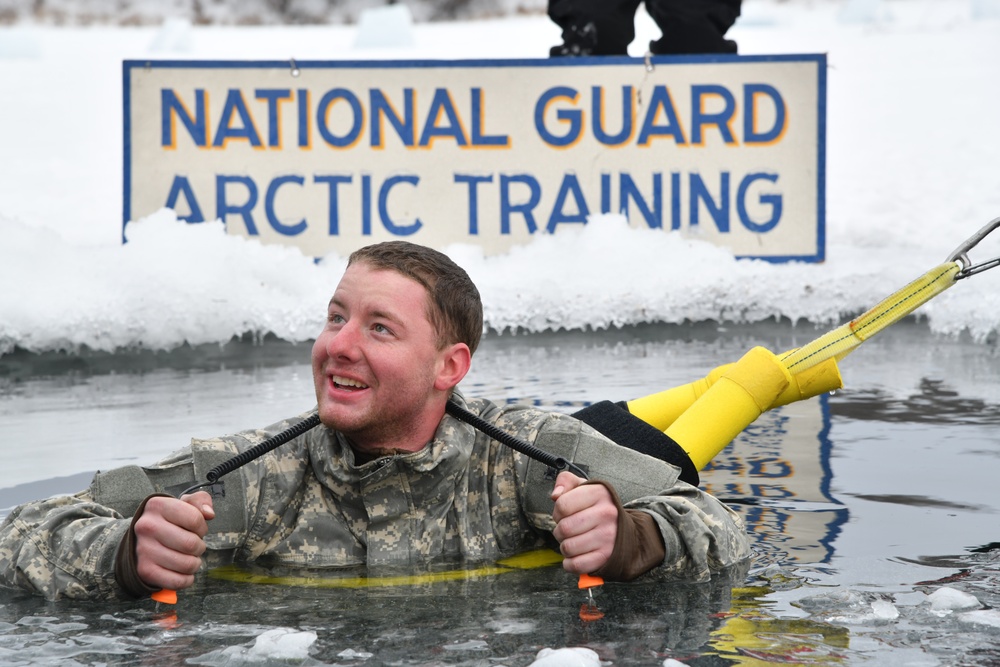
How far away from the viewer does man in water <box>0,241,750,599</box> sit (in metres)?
2.85

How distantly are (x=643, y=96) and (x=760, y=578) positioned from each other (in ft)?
17.0

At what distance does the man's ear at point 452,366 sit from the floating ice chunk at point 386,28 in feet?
53.3

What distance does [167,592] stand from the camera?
2721 millimetres

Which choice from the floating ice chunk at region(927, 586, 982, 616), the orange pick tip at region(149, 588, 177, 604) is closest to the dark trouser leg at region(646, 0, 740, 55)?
the floating ice chunk at region(927, 586, 982, 616)

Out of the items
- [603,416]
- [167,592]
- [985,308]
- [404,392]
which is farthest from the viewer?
[985,308]

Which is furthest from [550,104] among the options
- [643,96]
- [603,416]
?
[603,416]

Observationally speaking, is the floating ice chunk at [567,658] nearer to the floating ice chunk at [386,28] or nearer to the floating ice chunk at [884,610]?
the floating ice chunk at [884,610]

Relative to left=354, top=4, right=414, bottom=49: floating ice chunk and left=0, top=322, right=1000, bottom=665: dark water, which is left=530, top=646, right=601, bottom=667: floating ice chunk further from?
left=354, top=4, right=414, bottom=49: floating ice chunk

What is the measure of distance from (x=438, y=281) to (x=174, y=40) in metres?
17.4

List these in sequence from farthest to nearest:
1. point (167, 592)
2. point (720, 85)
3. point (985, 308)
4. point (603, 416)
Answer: point (720, 85), point (985, 308), point (603, 416), point (167, 592)

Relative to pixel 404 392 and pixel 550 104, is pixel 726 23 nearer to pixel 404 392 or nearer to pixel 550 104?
pixel 550 104

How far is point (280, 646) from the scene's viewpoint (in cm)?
236

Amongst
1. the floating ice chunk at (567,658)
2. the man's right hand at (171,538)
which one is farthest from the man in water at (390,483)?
the floating ice chunk at (567,658)

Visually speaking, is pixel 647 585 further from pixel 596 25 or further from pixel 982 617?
pixel 596 25
